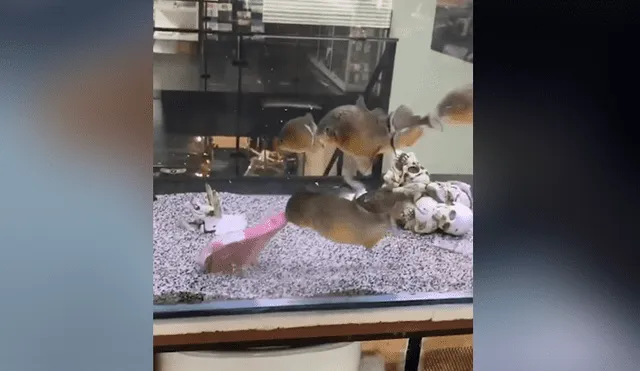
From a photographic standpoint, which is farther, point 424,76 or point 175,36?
point 424,76

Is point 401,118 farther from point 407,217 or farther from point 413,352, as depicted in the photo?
point 413,352

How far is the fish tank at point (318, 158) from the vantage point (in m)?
0.81

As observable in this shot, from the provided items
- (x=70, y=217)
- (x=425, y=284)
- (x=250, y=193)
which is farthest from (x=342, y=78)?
(x=70, y=217)

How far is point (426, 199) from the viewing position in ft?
3.01

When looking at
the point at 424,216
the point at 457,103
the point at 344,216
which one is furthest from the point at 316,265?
the point at 457,103

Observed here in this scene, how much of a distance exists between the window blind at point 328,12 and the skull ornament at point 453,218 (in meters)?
0.27

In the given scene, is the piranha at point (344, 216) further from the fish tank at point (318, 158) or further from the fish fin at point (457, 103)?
the fish fin at point (457, 103)

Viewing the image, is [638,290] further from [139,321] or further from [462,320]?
[139,321]

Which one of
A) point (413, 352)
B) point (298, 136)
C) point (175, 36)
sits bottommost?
→ point (413, 352)

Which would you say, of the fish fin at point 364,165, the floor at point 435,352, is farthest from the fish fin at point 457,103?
the floor at point 435,352

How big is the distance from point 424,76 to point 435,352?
377 millimetres

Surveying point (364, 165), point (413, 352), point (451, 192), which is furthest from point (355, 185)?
point (413, 352)

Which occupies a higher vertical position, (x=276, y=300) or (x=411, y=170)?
(x=411, y=170)

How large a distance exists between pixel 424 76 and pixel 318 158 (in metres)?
0.19
